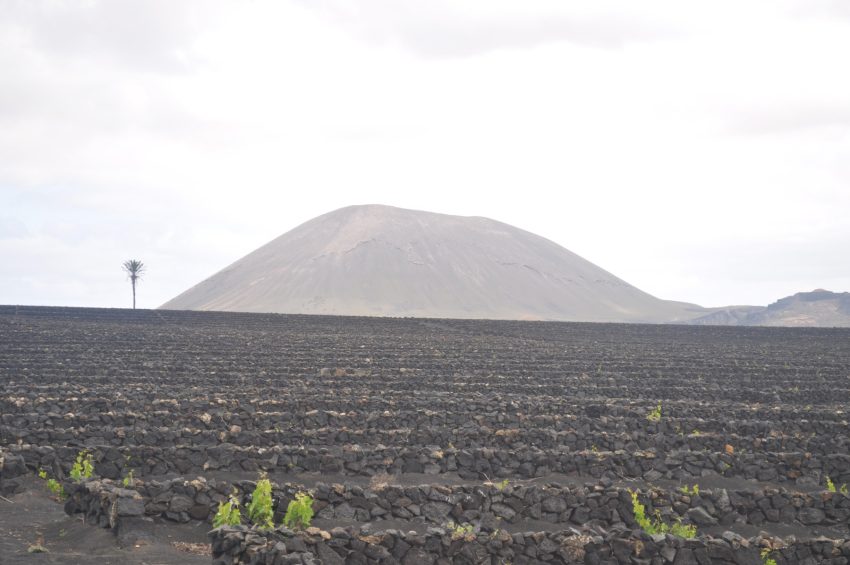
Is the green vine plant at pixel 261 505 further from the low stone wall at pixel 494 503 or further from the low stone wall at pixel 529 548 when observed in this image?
the low stone wall at pixel 529 548

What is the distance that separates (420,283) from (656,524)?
149763mm

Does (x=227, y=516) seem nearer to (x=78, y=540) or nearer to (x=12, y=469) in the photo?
(x=78, y=540)

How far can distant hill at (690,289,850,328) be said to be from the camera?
13025 centimetres

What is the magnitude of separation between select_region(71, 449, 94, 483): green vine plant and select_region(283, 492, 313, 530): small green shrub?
15.8ft

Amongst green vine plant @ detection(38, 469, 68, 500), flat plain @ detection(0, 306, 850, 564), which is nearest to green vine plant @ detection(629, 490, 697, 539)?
flat plain @ detection(0, 306, 850, 564)

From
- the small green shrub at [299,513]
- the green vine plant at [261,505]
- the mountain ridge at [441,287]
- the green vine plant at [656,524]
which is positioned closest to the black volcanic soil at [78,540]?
the green vine plant at [261,505]

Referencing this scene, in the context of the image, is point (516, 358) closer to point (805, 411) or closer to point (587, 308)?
point (805, 411)

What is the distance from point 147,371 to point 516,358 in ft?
55.4

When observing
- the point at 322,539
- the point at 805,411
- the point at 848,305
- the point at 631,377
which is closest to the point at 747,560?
the point at 322,539

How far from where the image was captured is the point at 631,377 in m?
37.1

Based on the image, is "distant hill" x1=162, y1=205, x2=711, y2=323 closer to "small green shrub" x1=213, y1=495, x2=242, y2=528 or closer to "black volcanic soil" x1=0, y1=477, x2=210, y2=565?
"black volcanic soil" x1=0, y1=477, x2=210, y2=565

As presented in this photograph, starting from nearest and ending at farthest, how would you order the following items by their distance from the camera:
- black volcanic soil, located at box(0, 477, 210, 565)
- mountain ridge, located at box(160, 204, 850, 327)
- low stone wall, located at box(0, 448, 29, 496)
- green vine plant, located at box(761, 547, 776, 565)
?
black volcanic soil, located at box(0, 477, 210, 565), green vine plant, located at box(761, 547, 776, 565), low stone wall, located at box(0, 448, 29, 496), mountain ridge, located at box(160, 204, 850, 327)

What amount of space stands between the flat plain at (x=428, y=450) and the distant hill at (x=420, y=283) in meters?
108

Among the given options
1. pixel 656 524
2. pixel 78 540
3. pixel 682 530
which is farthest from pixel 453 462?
pixel 78 540
